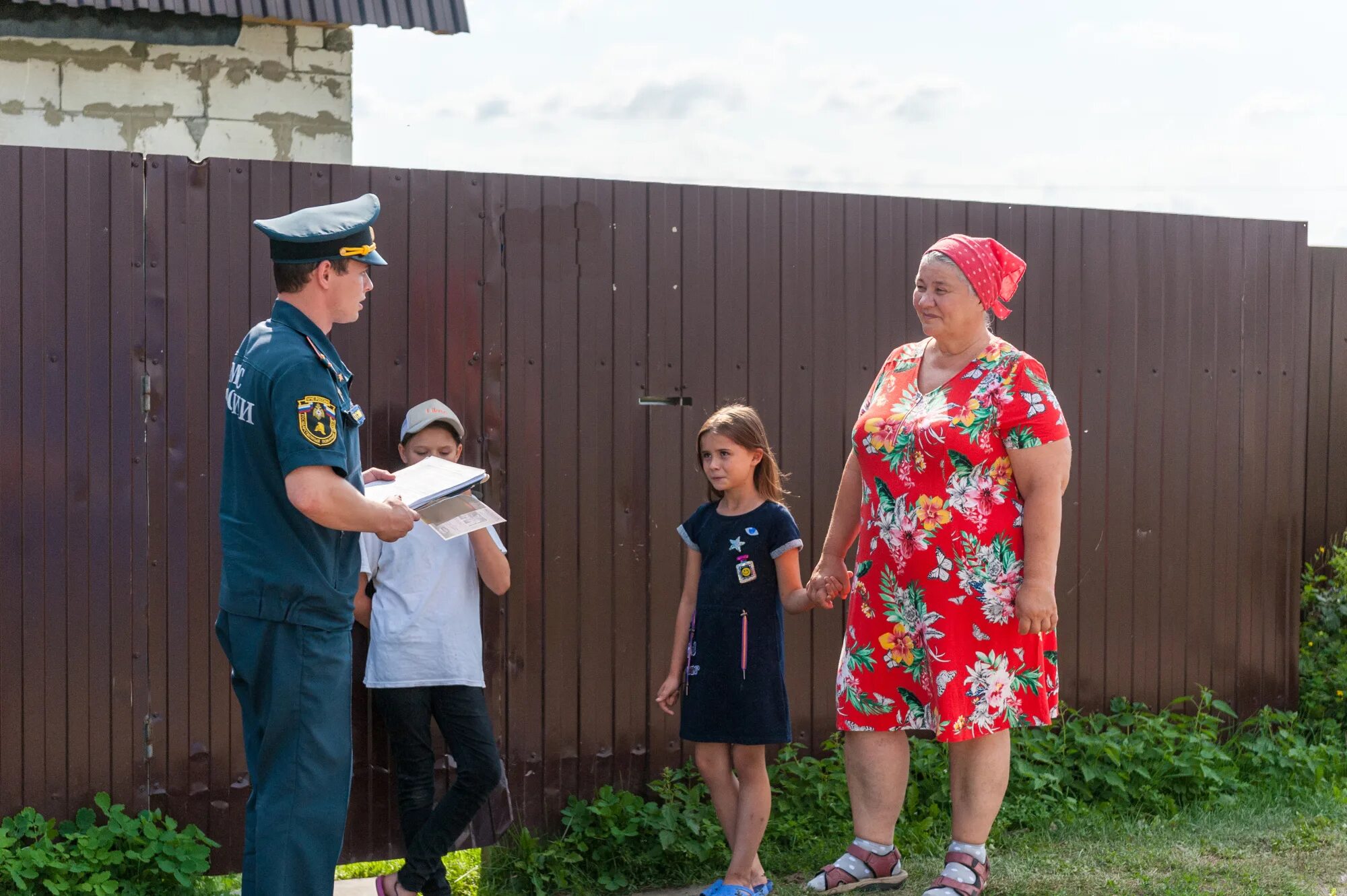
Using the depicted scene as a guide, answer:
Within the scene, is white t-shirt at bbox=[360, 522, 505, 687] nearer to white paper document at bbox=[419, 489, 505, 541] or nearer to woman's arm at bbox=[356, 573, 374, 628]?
woman's arm at bbox=[356, 573, 374, 628]

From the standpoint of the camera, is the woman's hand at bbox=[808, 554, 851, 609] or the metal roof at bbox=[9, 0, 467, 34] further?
the metal roof at bbox=[9, 0, 467, 34]

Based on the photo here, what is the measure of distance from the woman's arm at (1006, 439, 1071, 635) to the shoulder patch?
6.12 ft

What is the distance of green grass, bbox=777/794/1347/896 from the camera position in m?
4.14

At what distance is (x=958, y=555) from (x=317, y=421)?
1817 millimetres

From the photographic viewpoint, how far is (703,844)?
15.0ft

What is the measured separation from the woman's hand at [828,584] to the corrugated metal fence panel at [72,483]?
2.15m

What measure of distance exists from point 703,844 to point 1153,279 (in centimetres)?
294

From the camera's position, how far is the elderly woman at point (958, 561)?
148 inches

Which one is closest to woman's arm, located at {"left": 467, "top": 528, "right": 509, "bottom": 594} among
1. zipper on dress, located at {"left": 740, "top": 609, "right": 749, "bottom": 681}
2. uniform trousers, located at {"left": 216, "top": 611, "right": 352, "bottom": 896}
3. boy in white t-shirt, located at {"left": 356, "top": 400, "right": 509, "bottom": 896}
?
boy in white t-shirt, located at {"left": 356, "top": 400, "right": 509, "bottom": 896}

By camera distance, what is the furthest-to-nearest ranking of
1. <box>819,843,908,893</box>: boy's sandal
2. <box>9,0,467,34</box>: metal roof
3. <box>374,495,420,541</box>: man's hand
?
1. <box>9,0,467,34</box>: metal roof
2. <box>819,843,908,893</box>: boy's sandal
3. <box>374,495,420,541</box>: man's hand

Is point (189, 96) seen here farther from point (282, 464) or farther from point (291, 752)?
point (291, 752)

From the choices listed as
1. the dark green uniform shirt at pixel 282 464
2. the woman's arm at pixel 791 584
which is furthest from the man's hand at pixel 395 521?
the woman's arm at pixel 791 584

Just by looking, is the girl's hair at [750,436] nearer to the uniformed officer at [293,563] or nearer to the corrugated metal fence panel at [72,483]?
the uniformed officer at [293,563]

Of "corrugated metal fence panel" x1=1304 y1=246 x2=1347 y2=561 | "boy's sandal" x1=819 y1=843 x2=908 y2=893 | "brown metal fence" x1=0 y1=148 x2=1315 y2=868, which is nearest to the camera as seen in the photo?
"boy's sandal" x1=819 y1=843 x2=908 y2=893
